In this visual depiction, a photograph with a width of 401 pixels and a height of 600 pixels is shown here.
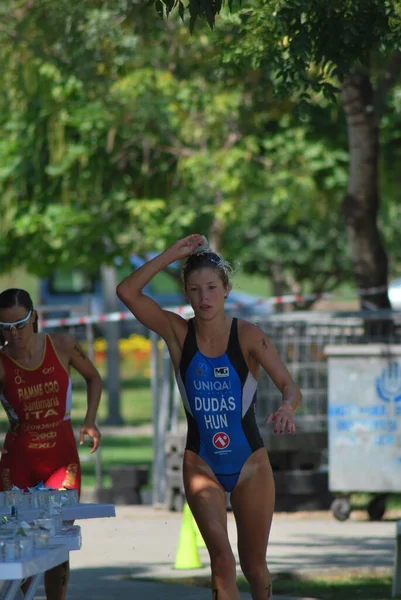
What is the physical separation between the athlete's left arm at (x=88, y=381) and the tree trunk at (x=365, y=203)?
23.5 feet

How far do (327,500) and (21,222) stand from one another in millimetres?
9229

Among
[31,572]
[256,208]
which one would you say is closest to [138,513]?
[31,572]

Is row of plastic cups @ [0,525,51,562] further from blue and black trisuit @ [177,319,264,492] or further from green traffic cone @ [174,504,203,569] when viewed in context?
green traffic cone @ [174,504,203,569]

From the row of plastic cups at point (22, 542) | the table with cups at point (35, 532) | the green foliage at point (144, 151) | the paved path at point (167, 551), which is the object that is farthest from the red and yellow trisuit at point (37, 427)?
the green foliage at point (144, 151)

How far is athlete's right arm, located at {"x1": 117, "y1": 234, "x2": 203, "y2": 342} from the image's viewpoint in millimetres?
6266

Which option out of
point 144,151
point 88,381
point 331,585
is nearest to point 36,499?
point 88,381


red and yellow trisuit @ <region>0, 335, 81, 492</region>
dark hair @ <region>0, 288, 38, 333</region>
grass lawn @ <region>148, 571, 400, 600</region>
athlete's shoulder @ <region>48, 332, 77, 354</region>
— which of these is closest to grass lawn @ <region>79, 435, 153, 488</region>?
grass lawn @ <region>148, 571, 400, 600</region>

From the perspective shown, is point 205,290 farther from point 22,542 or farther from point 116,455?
point 116,455

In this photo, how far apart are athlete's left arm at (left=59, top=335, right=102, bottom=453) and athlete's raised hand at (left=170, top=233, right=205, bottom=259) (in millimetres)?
1199

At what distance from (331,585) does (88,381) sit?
2.50m

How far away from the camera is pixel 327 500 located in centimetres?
1284

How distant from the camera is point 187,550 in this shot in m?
9.57

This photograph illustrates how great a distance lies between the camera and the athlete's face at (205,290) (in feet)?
20.4

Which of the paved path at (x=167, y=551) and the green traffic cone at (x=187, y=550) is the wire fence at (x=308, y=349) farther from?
the green traffic cone at (x=187, y=550)
